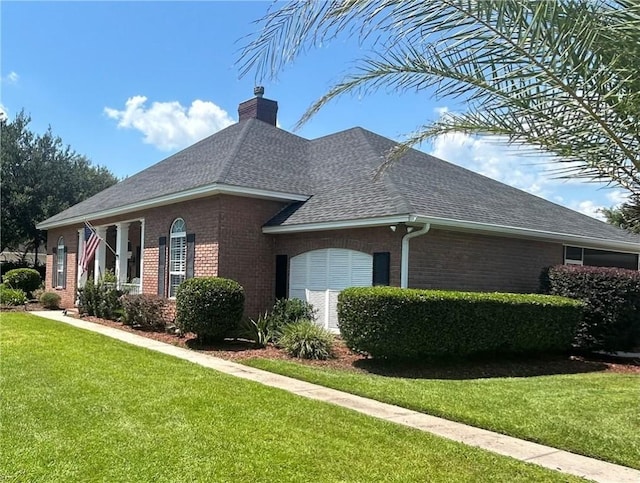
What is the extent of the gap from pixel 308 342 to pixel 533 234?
282 inches

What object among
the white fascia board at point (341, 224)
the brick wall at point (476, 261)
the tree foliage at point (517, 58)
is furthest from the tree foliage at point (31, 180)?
the tree foliage at point (517, 58)

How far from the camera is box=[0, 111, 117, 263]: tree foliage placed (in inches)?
1254

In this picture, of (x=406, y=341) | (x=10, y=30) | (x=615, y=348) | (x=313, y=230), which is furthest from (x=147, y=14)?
(x=615, y=348)

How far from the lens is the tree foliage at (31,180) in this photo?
3184cm

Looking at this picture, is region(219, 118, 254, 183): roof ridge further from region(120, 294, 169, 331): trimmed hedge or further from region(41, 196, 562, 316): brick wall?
region(120, 294, 169, 331): trimmed hedge

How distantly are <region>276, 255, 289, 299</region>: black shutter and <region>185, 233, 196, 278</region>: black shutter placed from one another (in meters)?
2.33

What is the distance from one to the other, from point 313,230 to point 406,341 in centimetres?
460

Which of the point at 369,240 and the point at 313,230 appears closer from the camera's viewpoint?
the point at 369,240

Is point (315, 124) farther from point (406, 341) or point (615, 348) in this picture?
point (615, 348)

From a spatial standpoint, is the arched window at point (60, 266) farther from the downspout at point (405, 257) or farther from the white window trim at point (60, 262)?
the downspout at point (405, 257)

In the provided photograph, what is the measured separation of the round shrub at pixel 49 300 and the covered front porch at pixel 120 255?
1.48 metres

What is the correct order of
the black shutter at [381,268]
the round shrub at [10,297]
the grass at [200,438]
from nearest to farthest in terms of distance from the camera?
the grass at [200,438]
the black shutter at [381,268]
the round shrub at [10,297]

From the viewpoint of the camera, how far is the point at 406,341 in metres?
10.1

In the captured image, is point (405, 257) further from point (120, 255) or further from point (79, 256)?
point (79, 256)
